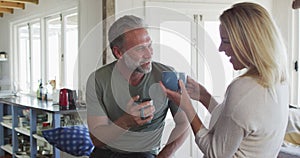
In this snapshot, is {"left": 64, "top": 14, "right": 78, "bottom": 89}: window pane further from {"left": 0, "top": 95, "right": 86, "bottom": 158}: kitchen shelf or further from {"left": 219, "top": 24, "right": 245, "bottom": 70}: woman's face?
{"left": 219, "top": 24, "right": 245, "bottom": 70}: woman's face

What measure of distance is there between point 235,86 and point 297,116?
3.96 feet

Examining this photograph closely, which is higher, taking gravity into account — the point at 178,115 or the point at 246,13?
the point at 246,13

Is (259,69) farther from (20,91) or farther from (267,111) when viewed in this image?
(20,91)

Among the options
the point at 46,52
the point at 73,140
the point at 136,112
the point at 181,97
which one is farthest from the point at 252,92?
the point at 46,52

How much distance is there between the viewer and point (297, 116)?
2156mm

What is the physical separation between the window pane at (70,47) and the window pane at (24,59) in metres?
1.47

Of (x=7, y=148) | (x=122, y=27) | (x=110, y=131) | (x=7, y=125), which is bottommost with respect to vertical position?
(x=7, y=148)

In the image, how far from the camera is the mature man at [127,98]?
1.46m

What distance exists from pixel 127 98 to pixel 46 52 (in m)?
3.58

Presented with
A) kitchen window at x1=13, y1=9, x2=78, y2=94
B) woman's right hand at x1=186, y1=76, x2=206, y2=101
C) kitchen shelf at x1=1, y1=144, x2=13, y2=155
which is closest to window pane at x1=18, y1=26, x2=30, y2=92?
kitchen window at x1=13, y1=9, x2=78, y2=94

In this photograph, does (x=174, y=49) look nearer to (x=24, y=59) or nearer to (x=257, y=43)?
(x=257, y=43)

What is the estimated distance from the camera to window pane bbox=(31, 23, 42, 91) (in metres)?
5.13

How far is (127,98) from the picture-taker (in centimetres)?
153

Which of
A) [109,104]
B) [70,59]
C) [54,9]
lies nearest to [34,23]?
[54,9]
